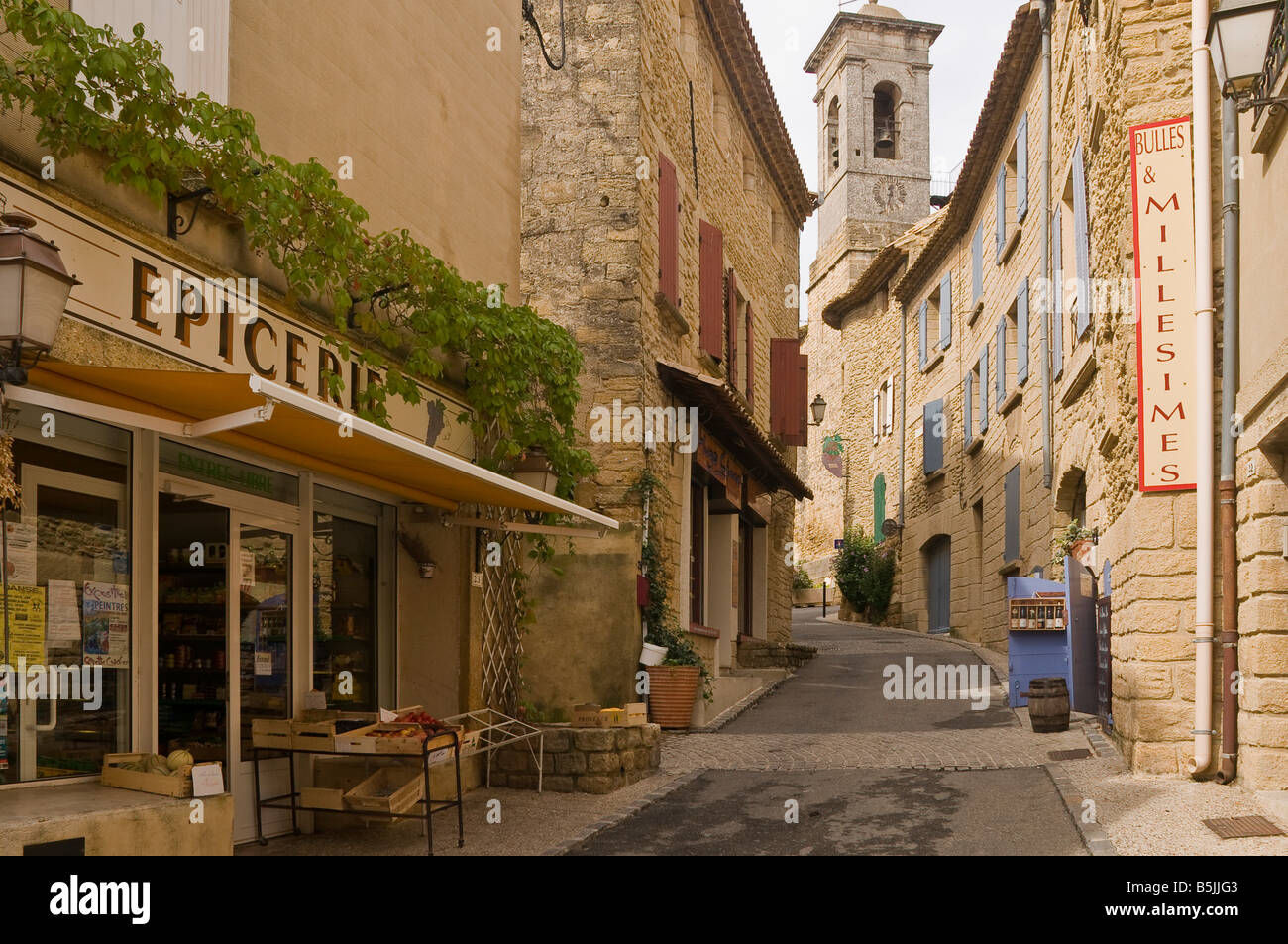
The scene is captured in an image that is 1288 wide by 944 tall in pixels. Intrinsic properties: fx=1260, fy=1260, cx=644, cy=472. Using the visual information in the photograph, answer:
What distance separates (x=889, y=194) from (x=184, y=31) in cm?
3652

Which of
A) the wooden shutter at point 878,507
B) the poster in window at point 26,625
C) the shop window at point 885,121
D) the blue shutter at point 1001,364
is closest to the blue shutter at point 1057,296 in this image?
the blue shutter at point 1001,364

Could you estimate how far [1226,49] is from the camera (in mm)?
6488

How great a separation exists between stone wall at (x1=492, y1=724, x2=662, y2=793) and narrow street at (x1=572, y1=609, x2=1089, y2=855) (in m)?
0.53

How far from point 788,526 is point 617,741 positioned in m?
12.4

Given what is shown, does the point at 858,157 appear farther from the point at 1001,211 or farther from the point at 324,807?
the point at 324,807

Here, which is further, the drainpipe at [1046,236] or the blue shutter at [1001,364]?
the blue shutter at [1001,364]

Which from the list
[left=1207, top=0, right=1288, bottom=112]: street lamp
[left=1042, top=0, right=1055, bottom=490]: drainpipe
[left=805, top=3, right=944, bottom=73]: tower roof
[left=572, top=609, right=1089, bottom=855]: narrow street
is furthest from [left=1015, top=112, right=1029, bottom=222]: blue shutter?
[left=805, top=3, right=944, bottom=73]: tower roof

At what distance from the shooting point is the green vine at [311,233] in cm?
498

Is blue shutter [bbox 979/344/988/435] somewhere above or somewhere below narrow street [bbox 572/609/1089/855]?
above

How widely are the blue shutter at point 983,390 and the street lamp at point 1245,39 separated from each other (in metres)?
12.4

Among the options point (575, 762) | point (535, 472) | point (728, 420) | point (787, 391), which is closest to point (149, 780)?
point (575, 762)

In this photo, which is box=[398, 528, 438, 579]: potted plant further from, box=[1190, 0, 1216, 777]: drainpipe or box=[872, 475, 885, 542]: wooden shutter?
box=[872, 475, 885, 542]: wooden shutter

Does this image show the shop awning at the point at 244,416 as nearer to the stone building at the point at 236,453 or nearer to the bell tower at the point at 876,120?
the stone building at the point at 236,453

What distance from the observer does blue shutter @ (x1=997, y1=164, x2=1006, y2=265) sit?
1733cm
